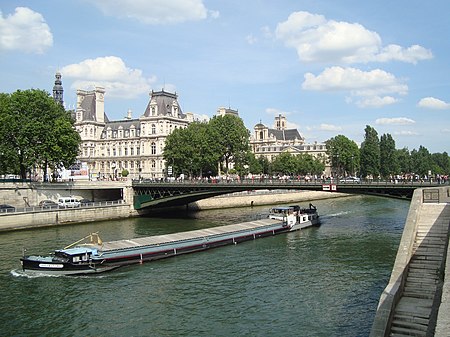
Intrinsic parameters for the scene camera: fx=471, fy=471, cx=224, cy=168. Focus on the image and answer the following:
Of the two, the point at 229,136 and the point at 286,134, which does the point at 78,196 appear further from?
the point at 286,134

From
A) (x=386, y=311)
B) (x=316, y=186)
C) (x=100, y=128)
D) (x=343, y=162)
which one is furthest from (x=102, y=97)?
(x=386, y=311)

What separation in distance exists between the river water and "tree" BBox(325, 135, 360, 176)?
7943 cm

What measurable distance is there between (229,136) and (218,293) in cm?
6798

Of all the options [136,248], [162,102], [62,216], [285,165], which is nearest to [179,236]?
[136,248]

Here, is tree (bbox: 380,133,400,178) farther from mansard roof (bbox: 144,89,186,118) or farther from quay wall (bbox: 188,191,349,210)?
mansard roof (bbox: 144,89,186,118)

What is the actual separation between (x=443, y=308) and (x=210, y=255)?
2762 centimetres

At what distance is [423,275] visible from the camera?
19.0m

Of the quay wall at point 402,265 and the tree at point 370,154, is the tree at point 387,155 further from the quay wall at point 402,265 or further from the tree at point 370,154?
the quay wall at point 402,265

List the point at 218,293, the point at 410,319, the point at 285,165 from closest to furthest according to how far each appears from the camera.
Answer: the point at 410,319
the point at 218,293
the point at 285,165

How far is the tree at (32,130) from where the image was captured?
62344 mm

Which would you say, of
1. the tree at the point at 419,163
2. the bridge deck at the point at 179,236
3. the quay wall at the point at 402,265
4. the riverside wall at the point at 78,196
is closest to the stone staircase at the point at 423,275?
the quay wall at the point at 402,265

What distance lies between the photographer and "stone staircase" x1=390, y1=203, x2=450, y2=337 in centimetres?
1664

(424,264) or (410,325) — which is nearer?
(410,325)

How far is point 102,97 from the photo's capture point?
13038 cm
